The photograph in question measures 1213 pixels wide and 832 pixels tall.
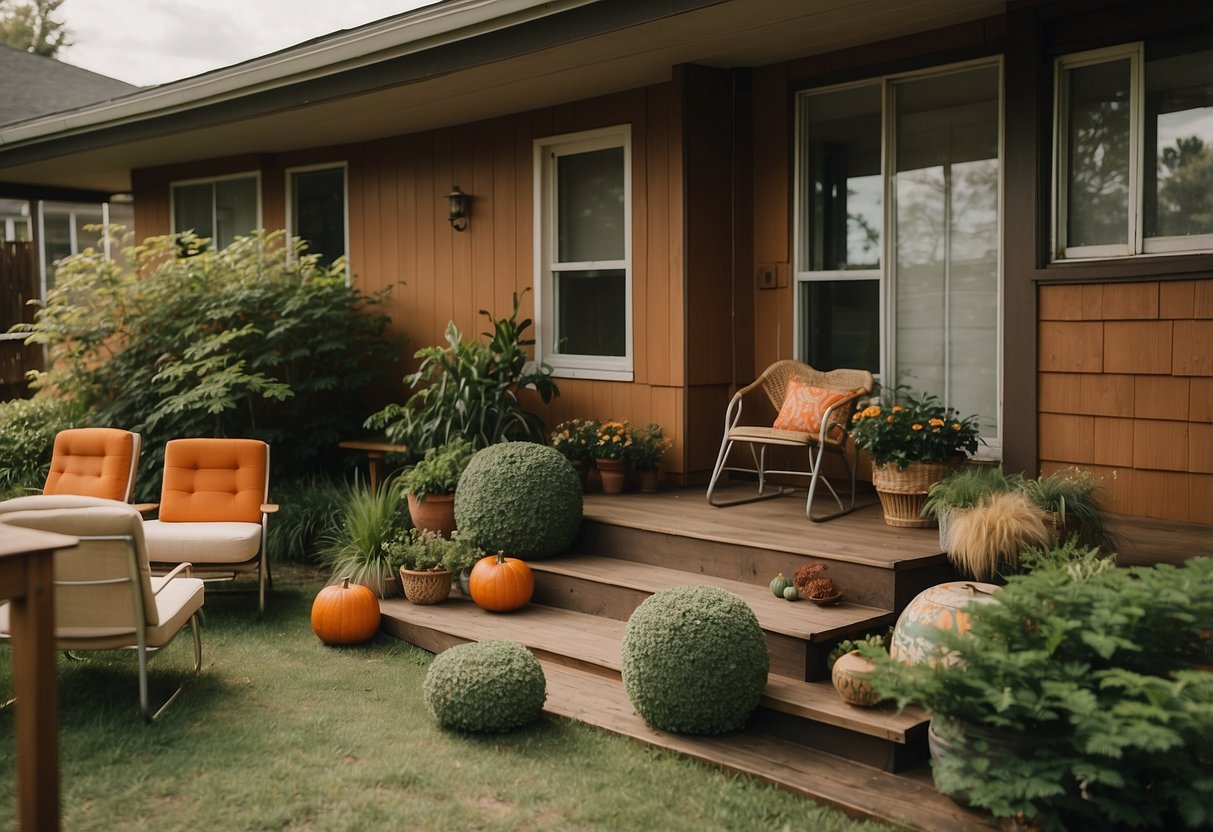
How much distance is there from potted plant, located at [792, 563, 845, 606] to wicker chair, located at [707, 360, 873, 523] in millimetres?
747

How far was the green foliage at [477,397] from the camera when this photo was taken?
6.73m

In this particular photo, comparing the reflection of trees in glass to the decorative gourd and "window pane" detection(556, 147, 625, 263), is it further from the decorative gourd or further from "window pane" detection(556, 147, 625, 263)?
"window pane" detection(556, 147, 625, 263)

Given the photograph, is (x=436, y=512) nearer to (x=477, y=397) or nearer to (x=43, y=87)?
(x=477, y=397)

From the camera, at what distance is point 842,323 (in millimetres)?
6125

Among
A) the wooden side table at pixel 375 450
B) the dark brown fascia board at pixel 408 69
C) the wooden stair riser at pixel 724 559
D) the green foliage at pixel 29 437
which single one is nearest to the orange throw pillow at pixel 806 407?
the wooden stair riser at pixel 724 559

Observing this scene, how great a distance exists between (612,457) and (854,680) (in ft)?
9.26

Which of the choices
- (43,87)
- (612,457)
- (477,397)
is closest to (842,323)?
(612,457)

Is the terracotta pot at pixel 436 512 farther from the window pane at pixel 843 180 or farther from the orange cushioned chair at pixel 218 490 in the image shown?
the window pane at pixel 843 180

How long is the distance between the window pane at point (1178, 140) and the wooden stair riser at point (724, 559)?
6.17 feet

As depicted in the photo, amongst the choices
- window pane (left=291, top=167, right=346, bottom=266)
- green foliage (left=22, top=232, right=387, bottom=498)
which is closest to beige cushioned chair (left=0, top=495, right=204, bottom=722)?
green foliage (left=22, top=232, right=387, bottom=498)

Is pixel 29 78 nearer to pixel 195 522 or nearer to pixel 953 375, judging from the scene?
pixel 195 522

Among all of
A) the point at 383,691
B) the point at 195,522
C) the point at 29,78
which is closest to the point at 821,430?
the point at 383,691

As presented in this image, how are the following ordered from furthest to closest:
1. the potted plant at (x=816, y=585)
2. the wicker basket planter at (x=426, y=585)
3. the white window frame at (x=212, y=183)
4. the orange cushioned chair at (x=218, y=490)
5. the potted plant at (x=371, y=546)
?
the white window frame at (x=212, y=183) → the orange cushioned chair at (x=218, y=490) → the potted plant at (x=371, y=546) → the wicker basket planter at (x=426, y=585) → the potted plant at (x=816, y=585)

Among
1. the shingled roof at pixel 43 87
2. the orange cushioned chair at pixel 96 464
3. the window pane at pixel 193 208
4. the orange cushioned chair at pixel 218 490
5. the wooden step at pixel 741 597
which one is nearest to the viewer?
the wooden step at pixel 741 597
